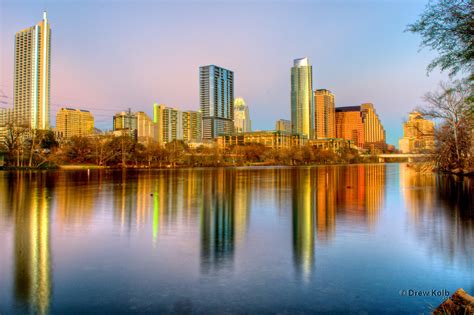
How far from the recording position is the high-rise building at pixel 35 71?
170 metres

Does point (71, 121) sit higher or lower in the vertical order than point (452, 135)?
higher

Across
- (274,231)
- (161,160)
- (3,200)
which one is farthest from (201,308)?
(161,160)

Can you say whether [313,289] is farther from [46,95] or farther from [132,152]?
[46,95]

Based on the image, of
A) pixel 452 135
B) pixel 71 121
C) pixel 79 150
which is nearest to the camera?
pixel 452 135

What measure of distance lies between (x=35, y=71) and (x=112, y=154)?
118070mm

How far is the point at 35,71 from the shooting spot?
570ft

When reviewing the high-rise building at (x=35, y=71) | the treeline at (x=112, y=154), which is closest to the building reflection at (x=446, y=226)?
the treeline at (x=112, y=154)

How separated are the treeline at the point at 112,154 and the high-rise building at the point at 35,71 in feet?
316

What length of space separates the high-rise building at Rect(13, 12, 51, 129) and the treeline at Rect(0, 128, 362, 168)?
9624cm

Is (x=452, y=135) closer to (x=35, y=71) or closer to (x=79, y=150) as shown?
(x=79, y=150)

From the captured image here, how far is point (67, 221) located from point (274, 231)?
303 inches
